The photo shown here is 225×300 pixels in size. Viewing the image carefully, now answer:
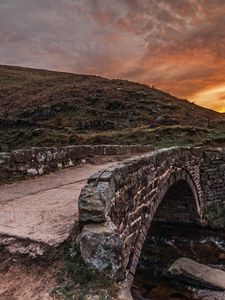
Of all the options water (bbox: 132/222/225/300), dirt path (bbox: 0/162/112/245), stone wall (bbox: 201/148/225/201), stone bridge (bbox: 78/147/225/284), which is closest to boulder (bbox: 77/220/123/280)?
stone bridge (bbox: 78/147/225/284)

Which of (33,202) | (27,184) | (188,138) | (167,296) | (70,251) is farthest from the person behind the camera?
(188,138)

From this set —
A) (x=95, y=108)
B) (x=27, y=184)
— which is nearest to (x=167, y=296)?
(x=27, y=184)

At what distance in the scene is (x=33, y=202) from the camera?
6.05 meters

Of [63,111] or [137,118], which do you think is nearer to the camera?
[137,118]

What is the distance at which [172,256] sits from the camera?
1152 cm

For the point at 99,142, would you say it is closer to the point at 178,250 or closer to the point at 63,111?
the point at 63,111

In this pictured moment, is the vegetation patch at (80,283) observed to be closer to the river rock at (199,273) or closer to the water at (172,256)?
the water at (172,256)

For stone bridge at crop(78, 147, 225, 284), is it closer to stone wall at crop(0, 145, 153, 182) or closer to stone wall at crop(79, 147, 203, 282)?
stone wall at crop(79, 147, 203, 282)

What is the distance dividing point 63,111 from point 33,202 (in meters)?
31.2

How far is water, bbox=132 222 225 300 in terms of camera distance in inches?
349

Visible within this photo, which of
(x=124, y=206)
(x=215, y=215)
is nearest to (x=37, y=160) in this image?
(x=124, y=206)

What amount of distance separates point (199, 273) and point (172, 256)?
2.12m

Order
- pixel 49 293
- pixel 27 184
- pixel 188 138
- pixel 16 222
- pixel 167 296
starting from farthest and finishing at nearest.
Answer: pixel 188 138 < pixel 167 296 < pixel 27 184 < pixel 16 222 < pixel 49 293

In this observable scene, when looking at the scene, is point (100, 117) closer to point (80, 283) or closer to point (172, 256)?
point (172, 256)
